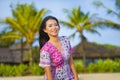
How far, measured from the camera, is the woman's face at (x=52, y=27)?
2.96m

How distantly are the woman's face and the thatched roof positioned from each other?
39.0 meters

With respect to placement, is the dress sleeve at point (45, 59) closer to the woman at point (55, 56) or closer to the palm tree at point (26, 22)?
the woman at point (55, 56)

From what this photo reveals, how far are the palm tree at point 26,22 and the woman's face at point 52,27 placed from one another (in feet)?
98.3

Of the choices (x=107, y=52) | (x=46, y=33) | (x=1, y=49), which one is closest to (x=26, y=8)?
(x=1, y=49)

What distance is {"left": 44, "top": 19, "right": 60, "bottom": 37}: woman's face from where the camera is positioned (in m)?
2.96

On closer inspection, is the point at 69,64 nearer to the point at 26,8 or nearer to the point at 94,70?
the point at 94,70

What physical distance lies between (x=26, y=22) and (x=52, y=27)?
101 feet

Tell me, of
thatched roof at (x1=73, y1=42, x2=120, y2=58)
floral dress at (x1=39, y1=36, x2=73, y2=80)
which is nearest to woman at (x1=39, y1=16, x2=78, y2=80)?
floral dress at (x1=39, y1=36, x2=73, y2=80)

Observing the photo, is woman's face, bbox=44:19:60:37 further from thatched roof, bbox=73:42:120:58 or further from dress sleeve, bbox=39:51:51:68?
thatched roof, bbox=73:42:120:58

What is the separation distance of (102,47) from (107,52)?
1.80m

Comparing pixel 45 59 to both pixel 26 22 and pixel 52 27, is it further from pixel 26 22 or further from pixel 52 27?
pixel 26 22

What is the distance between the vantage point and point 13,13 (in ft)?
115

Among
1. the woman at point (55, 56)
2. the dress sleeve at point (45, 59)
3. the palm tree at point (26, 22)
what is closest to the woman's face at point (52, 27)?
the woman at point (55, 56)

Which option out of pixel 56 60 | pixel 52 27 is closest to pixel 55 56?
pixel 56 60
